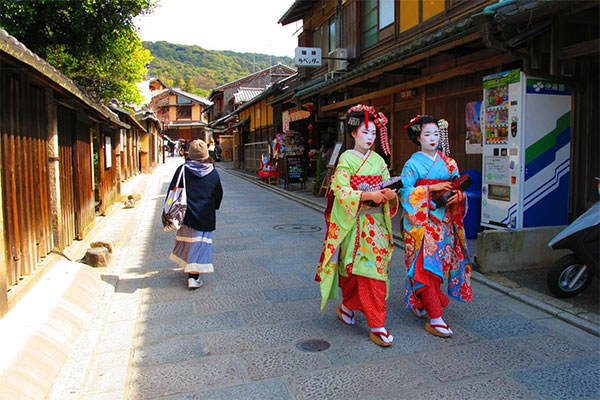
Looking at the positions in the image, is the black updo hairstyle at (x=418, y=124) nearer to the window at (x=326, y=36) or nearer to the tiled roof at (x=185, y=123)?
the window at (x=326, y=36)

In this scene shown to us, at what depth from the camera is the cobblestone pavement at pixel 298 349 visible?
3.41 metres

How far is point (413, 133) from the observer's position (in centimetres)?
468

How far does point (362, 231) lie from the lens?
4297 mm

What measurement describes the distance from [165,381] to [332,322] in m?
1.83

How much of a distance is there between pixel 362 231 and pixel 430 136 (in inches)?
45.0

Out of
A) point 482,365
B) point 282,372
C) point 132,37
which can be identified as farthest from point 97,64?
point 482,365

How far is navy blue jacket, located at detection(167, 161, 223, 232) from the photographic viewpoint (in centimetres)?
598

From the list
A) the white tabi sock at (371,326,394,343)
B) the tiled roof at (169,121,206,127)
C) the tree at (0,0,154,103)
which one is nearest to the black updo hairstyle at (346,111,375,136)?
the white tabi sock at (371,326,394,343)

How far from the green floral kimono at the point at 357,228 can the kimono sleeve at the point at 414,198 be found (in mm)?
134

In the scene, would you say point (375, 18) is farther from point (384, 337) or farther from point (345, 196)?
point (384, 337)

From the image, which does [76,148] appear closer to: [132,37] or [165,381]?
[132,37]

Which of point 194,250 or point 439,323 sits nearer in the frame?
point 439,323

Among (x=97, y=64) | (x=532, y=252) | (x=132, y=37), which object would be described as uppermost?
(x=132, y=37)

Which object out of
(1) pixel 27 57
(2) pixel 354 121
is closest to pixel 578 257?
(2) pixel 354 121
